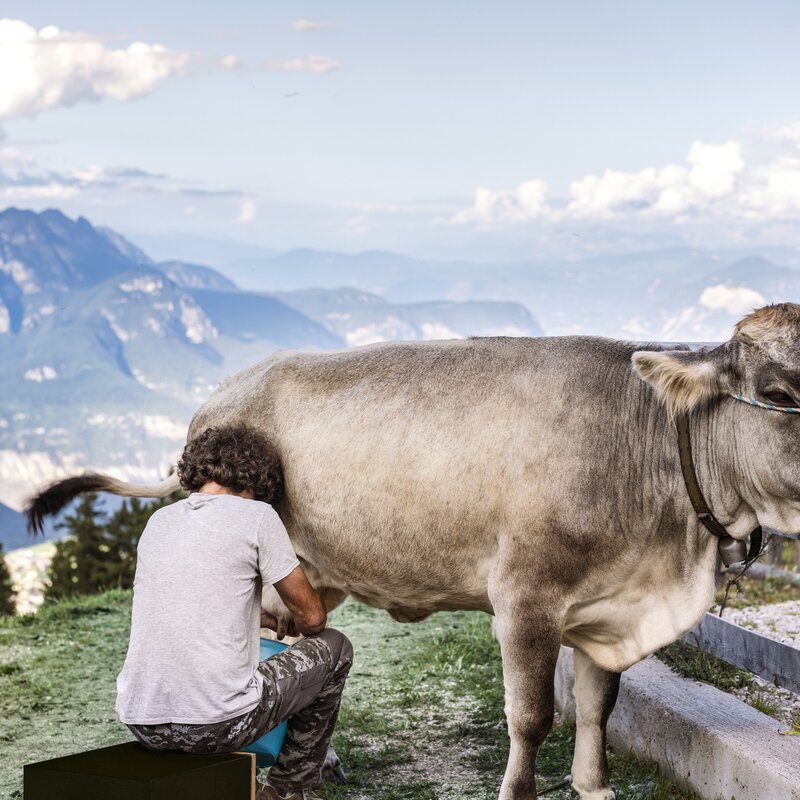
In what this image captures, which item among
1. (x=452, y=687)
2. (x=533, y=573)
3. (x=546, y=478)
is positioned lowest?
(x=452, y=687)

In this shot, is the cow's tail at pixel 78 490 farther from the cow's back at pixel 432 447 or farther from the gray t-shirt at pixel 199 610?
the gray t-shirt at pixel 199 610

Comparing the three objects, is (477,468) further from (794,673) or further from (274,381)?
(794,673)

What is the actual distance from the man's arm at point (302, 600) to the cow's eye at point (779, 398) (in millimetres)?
1916

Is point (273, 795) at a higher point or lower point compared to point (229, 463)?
lower

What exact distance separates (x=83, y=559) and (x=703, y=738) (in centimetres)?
1819

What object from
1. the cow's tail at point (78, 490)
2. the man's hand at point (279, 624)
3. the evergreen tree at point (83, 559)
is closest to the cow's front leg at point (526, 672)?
the man's hand at point (279, 624)

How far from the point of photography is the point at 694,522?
15.3 feet

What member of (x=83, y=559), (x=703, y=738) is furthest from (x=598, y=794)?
(x=83, y=559)

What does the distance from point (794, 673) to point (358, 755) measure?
7.56 ft

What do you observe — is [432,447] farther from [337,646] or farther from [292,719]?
[292,719]

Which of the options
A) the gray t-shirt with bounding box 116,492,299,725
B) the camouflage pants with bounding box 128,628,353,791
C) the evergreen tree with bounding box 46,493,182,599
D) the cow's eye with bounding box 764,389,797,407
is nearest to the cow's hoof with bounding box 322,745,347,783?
the camouflage pants with bounding box 128,628,353,791

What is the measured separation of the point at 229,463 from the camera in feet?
14.6

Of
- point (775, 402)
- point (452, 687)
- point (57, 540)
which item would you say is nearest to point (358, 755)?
point (452, 687)

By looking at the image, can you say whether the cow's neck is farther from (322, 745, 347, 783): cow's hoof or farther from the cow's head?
(322, 745, 347, 783): cow's hoof
